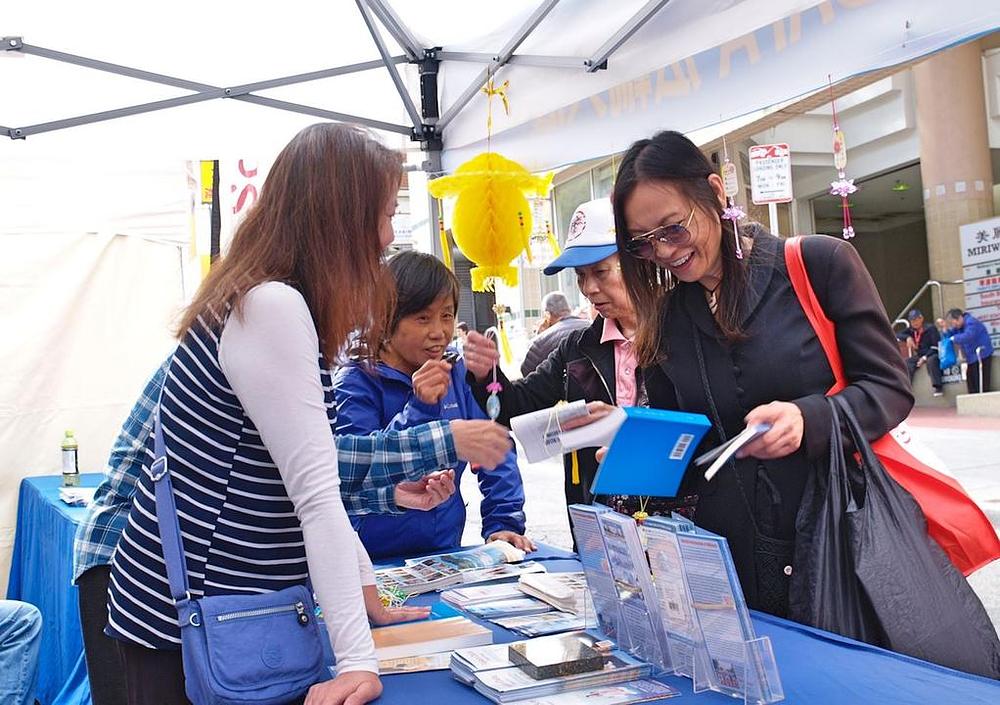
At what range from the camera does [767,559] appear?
140cm

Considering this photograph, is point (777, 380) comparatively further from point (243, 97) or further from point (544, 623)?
point (243, 97)

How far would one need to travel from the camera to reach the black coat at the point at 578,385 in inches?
90.0

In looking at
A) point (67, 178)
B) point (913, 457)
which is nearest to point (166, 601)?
point (913, 457)

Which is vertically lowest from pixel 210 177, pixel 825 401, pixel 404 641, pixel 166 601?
pixel 404 641

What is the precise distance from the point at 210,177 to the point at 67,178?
0.72 m

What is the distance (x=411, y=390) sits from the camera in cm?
224

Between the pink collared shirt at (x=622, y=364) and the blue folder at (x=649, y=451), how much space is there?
958mm

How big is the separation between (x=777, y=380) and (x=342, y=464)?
0.73 meters

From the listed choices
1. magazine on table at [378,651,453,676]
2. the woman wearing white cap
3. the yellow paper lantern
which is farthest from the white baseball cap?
magazine on table at [378,651,453,676]

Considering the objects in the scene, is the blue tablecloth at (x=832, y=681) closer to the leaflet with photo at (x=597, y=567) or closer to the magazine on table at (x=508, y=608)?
the leaflet with photo at (x=597, y=567)

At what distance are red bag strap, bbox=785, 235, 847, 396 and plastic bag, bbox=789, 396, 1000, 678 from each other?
15cm

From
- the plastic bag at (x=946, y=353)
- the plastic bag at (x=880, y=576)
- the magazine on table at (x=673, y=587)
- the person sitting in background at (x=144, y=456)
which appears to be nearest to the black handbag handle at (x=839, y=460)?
the plastic bag at (x=880, y=576)

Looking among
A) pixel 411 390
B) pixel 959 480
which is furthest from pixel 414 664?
pixel 959 480

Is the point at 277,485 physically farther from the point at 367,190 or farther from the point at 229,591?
the point at 367,190
